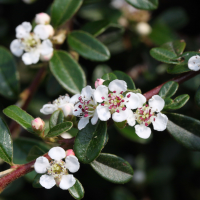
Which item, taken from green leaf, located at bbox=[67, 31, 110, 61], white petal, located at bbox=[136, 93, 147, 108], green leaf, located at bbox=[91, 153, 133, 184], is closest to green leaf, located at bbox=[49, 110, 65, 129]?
green leaf, located at bbox=[91, 153, 133, 184]

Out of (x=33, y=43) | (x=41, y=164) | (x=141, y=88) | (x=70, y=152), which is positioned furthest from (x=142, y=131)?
(x=141, y=88)

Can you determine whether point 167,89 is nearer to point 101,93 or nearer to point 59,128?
point 101,93

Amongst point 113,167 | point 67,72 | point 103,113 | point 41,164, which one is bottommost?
point 113,167

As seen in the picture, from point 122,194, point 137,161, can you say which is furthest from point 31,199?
point 137,161

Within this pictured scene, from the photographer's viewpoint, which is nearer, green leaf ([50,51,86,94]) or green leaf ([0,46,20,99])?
green leaf ([50,51,86,94])

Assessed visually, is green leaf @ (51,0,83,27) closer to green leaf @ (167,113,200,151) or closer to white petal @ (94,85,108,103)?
white petal @ (94,85,108,103)

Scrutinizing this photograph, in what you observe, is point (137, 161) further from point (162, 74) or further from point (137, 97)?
point (137, 97)
